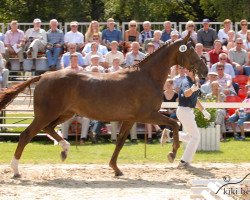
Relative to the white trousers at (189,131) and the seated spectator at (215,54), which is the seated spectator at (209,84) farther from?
the white trousers at (189,131)

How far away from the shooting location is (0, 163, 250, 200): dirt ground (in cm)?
1109

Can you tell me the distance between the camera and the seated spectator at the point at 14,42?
21094 mm

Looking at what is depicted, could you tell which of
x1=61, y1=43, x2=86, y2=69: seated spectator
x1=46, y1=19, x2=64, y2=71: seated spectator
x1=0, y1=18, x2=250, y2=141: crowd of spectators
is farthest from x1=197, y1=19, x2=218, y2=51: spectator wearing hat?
x1=46, y1=19, x2=64, y2=71: seated spectator

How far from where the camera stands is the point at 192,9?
37812mm

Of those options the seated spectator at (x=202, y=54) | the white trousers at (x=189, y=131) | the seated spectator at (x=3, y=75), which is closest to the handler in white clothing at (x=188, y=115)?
the white trousers at (x=189, y=131)

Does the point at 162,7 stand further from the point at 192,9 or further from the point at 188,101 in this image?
the point at 188,101

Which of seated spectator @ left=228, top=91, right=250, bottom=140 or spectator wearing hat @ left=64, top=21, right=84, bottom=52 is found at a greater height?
spectator wearing hat @ left=64, top=21, right=84, bottom=52

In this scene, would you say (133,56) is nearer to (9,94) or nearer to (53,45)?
(53,45)

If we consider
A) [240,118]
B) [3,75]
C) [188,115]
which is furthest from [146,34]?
[188,115]

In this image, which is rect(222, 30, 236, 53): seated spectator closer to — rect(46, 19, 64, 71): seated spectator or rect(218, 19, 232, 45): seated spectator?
rect(218, 19, 232, 45): seated spectator

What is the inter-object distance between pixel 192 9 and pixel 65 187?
2704cm

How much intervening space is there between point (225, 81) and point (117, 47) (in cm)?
322

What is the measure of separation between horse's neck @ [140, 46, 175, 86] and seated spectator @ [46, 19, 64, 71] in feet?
25.4

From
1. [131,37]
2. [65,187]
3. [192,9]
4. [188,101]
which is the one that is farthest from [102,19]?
[65,187]
